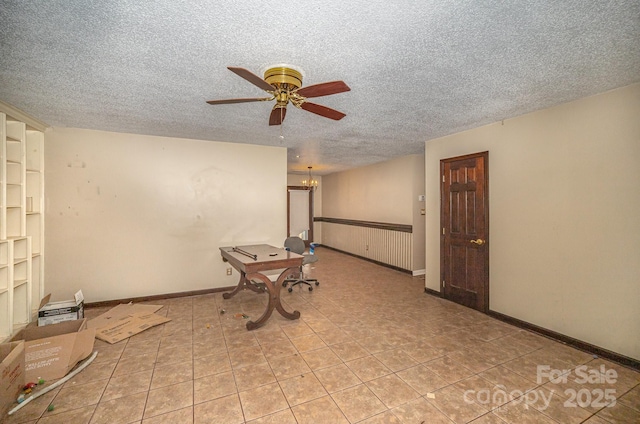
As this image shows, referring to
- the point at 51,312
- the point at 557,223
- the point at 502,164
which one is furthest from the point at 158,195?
the point at 557,223

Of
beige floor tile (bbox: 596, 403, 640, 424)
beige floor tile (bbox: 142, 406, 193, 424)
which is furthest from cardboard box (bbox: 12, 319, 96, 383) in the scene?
beige floor tile (bbox: 596, 403, 640, 424)

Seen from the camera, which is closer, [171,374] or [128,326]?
[171,374]

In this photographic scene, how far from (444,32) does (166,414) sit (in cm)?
320

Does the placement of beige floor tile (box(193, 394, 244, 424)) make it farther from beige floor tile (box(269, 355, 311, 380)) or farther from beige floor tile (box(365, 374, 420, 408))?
beige floor tile (box(365, 374, 420, 408))

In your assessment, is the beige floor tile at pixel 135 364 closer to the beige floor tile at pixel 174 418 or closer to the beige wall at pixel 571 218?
the beige floor tile at pixel 174 418

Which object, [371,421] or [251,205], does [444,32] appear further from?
[251,205]

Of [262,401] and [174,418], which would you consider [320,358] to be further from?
[174,418]

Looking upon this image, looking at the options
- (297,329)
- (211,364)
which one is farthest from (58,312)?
(297,329)

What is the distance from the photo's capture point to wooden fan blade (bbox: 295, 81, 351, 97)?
6.28 feet

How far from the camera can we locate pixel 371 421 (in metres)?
1.92

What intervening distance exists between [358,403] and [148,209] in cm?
405

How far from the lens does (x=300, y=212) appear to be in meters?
9.54

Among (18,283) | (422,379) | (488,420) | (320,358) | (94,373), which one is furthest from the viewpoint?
(18,283)

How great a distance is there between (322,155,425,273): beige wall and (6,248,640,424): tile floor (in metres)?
2.66
